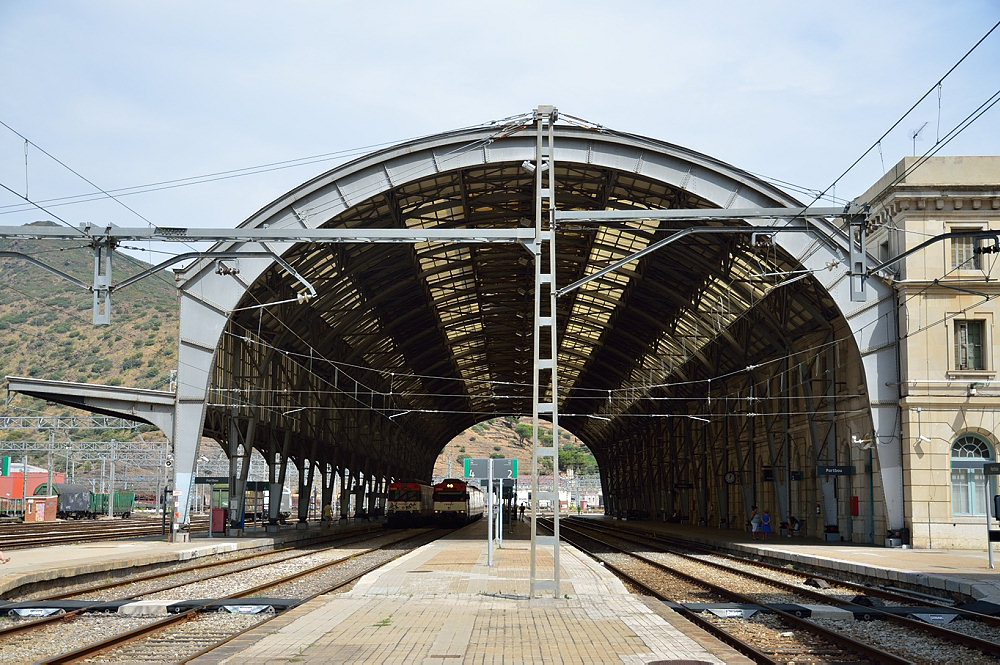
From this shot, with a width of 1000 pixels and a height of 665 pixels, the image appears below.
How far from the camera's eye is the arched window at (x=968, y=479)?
33.2 metres

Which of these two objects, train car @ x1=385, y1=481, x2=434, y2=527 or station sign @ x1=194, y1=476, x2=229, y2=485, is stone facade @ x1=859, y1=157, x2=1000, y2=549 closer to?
station sign @ x1=194, y1=476, x2=229, y2=485

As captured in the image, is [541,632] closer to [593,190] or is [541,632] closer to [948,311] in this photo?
[948,311]

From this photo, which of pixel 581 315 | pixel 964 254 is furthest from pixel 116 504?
pixel 964 254

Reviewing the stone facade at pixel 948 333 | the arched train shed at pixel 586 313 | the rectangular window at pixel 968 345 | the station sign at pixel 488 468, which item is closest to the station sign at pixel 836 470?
the arched train shed at pixel 586 313

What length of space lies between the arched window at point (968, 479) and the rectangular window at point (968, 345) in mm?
2274

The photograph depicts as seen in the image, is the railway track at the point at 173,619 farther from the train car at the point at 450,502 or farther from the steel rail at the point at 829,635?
the train car at the point at 450,502

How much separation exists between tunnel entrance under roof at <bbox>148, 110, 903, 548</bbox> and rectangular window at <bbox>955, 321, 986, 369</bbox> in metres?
1.99

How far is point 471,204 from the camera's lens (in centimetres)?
4244

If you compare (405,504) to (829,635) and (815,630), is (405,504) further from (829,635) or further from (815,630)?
(829,635)

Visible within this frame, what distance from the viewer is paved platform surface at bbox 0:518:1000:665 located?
11523mm

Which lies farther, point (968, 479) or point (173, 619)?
point (968, 479)

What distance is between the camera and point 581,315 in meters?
64.5

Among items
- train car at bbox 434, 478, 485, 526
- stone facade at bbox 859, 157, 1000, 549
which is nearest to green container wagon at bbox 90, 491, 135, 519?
train car at bbox 434, 478, 485, 526

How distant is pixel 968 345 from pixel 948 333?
0.78 meters
